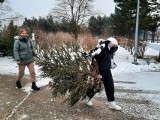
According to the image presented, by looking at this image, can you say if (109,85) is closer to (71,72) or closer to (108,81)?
(108,81)

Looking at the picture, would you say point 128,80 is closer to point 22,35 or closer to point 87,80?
point 22,35

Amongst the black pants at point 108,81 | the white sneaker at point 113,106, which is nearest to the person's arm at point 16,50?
the black pants at point 108,81

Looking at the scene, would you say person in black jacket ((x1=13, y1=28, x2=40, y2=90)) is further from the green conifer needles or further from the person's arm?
the green conifer needles

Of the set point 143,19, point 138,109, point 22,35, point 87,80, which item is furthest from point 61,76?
point 143,19

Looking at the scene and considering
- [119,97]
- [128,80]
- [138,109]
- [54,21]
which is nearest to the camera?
[138,109]

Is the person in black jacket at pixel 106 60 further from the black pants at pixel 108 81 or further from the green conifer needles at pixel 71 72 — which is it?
the green conifer needles at pixel 71 72

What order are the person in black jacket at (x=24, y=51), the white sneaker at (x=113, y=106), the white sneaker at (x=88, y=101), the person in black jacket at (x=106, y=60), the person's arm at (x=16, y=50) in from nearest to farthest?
the person in black jacket at (x=106, y=60)
the white sneaker at (x=113, y=106)
the white sneaker at (x=88, y=101)
the person's arm at (x=16, y=50)
the person in black jacket at (x=24, y=51)

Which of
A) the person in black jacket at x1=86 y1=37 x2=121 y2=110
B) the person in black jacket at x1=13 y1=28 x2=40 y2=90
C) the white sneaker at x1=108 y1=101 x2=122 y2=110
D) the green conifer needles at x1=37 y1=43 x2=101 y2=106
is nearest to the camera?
the green conifer needles at x1=37 y1=43 x2=101 y2=106

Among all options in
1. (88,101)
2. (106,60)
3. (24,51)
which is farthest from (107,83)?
(24,51)

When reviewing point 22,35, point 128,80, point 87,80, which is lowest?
point 128,80

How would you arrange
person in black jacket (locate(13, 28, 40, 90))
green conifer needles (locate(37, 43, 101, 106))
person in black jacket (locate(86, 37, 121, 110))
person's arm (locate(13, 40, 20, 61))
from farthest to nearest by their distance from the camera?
person in black jacket (locate(13, 28, 40, 90))
person's arm (locate(13, 40, 20, 61))
person in black jacket (locate(86, 37, 121, 110))
green conifer needles (locate(37, 43, 101, 106))

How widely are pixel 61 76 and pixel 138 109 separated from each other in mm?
1938

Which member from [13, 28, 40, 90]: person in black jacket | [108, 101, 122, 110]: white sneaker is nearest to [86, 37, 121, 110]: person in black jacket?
[108, 101, 122, 110]: white sneaker

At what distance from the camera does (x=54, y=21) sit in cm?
5731
